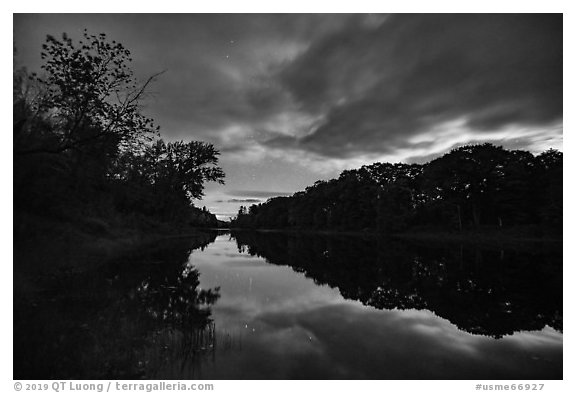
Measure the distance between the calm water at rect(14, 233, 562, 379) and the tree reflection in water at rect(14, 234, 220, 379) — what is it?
0.10 feet

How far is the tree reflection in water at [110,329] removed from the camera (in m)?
6.20

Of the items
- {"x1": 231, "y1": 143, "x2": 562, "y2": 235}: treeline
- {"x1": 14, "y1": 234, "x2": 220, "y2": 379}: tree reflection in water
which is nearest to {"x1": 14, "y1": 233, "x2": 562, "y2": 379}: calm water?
{"x1": 14, "y1": 234, "x2": 220, "y2": 379}: tree reflection in water

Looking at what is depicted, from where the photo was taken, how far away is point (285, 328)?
9.05m

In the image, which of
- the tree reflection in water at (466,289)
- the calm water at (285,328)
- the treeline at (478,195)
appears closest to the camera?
the calm water at (285,328)

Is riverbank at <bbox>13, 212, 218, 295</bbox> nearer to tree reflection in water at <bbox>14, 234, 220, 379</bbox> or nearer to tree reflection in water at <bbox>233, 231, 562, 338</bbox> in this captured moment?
tree reflection in water at <bbox>14, 234, 220, 379</bbox>

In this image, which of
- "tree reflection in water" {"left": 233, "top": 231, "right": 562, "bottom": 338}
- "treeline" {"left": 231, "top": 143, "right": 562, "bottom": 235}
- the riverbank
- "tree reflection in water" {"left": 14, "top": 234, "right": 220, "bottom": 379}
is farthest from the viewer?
"treeline" {"left": 231, "top": 143, "right": 562, "bottom": 235}

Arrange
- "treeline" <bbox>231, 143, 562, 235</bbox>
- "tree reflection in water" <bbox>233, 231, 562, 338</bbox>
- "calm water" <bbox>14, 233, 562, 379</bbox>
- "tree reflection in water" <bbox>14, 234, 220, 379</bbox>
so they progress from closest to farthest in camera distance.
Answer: "tree reflection in water" <bbox>14, 234, 220, 379</bbox>
"calm water" <bbox>14, 233, 562, 379</bbox>
"tree reflection in water" <bbox>233, 231, 562, 338</bbox>
"treeline" <bbox>231, 143, 562, 235</bbox>

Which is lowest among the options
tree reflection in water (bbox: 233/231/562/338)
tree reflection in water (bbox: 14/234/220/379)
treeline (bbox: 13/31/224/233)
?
tree reflection in water (bbox: 14/234/220/379)

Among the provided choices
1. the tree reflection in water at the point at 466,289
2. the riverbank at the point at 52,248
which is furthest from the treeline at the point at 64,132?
the tree reflection in water at the point at 466,289

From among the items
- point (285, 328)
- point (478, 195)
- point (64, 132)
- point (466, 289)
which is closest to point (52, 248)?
point (64, 132)

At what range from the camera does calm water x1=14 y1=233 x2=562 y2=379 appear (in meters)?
6.44

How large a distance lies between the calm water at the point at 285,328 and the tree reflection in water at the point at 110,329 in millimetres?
31

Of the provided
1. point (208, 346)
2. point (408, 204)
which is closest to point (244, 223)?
point (408, 204)

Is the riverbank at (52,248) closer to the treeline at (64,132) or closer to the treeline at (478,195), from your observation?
the treeline at (64,132)
